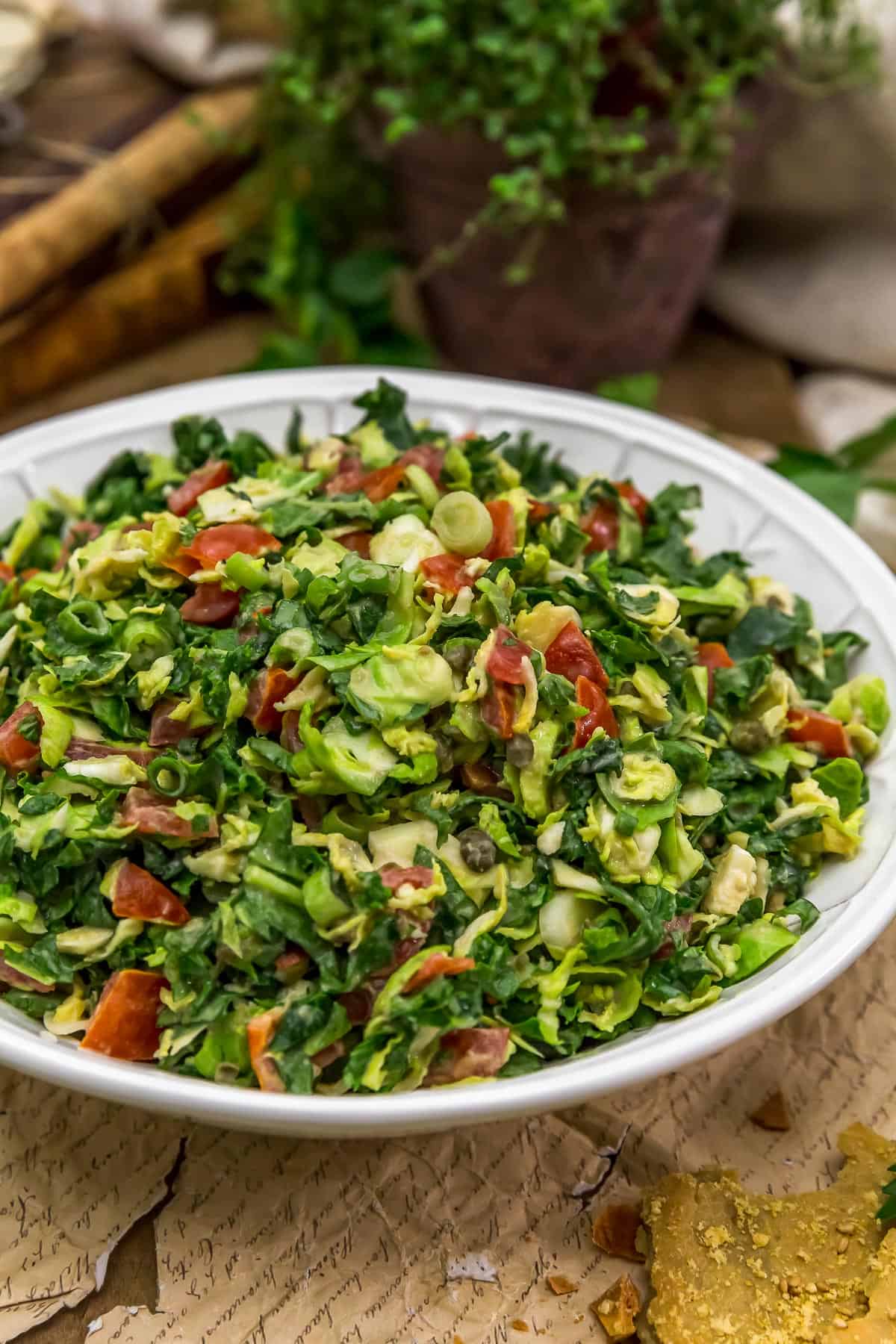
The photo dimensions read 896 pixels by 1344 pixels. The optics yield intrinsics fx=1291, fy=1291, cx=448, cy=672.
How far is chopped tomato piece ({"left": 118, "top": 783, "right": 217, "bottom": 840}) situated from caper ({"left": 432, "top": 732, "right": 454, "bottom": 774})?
427 millimetres

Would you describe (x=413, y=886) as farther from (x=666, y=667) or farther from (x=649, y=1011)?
(x=666, y=667)

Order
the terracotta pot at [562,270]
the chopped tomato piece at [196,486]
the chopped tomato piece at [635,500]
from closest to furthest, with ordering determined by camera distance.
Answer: the chopped tomato piece at [196,486] < the chopped tomato piece at [635,500] < the terracotta pot at [562,270]

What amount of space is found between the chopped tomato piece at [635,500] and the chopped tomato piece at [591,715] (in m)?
0.74

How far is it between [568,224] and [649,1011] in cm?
289

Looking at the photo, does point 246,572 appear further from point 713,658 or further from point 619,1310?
point 619,1310

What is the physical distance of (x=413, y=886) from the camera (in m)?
2.24

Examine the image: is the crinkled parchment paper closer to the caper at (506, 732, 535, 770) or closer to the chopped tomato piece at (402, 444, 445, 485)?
the caper at (506, 732, 535, 770)

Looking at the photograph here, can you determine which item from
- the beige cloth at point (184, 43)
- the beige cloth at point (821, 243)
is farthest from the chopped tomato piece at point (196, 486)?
the beige cloth at point (184, 43)

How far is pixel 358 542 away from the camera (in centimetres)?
276

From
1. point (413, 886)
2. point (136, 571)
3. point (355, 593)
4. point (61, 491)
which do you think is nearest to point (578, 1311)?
point (413, 886)

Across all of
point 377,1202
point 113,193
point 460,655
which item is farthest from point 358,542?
point 113,193

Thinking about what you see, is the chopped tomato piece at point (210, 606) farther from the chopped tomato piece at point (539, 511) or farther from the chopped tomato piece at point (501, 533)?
the chopped tomato piece at point (539, 511)

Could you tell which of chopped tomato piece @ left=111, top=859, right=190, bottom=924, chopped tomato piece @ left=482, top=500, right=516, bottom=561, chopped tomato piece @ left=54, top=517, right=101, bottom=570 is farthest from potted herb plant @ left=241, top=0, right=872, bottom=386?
chopped tomato piece @ left=111, top=859, right=190, bottom=924

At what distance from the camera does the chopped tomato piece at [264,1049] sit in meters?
2.13
